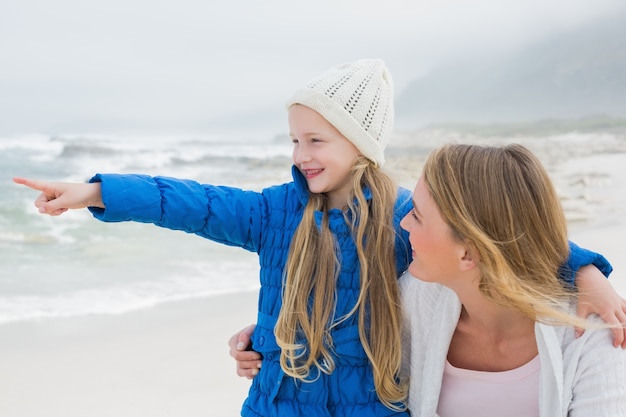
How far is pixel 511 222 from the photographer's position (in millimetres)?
1431

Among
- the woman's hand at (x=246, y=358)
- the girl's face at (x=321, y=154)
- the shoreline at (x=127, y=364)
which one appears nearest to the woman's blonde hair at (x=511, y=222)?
the girl's face at (x=321, y=154)

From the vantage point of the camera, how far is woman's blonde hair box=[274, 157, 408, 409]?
171cm

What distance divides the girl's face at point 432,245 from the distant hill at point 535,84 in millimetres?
14325

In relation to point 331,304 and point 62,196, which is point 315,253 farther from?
point 62,196

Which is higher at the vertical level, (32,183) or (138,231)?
(32,183)

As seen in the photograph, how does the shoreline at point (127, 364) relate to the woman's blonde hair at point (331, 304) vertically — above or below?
below

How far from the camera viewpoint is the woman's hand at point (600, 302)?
4.59 ft

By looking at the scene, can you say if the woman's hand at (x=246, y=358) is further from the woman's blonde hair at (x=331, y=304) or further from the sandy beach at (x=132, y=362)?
the sandy beach at (x=132, y=362)

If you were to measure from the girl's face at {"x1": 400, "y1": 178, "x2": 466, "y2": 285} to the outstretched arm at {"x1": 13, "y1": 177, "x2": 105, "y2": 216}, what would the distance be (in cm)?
72

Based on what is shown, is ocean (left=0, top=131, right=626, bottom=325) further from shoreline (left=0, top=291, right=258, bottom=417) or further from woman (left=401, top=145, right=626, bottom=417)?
shoreline (left=0, top=291, right=258, bottom=417)

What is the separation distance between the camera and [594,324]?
141 cm

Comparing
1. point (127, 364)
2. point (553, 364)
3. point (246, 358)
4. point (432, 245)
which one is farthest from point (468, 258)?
point (127, 364)

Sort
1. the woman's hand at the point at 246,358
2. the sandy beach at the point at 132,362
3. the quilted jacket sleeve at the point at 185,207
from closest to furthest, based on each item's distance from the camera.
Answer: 1. the quilted jacket sleeve at the point at 185,207
2. the woman's hand at the point at 246,358
3. the sandy beach at the point at 132,362

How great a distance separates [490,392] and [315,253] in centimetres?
52
